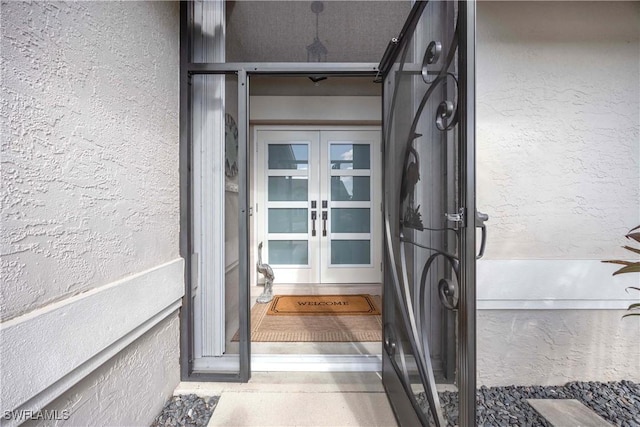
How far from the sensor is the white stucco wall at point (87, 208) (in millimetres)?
624

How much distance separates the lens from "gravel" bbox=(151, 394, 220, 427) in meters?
1.14

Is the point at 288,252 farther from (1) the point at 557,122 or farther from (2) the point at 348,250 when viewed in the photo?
(1) the point at 557,122

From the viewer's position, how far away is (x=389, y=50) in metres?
1.18

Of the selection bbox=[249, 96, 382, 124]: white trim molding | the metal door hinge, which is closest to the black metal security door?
the metal door hinge

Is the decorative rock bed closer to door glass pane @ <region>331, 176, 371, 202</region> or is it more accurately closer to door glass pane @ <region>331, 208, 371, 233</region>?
door glass pane @ <region>331, 208, 371, 233</region>

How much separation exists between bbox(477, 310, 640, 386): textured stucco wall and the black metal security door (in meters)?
0.66

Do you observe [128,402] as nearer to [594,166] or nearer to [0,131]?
[0,131]

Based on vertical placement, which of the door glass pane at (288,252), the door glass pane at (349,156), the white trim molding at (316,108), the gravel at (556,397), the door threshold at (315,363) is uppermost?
the white trim molding at (316,108)

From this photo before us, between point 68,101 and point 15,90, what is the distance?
5.2 inches

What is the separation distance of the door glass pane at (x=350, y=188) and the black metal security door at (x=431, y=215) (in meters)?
1.70

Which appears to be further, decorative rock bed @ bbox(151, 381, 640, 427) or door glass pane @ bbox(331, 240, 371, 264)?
A: door glass pane @ bbox(331, 240, 371, 264)

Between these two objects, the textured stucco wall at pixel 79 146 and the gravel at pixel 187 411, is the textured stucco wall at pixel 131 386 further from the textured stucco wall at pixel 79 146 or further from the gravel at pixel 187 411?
the textured stucco wall at pixel 79 146

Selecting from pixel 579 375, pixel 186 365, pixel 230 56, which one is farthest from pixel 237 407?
pixel 230 56

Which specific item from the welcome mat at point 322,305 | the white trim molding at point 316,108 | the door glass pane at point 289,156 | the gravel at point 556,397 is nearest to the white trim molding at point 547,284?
the gravel at point 556,397
